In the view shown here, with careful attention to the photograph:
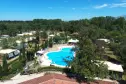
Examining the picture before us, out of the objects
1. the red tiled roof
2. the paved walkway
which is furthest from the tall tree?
the paved walkway

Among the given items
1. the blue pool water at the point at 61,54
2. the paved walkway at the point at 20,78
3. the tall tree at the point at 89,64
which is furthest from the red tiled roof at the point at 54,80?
the blue pool water at the point at 61,54

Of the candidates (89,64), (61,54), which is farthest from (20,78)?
(61,54)

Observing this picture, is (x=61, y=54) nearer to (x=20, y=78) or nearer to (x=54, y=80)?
(x=20, y=78)

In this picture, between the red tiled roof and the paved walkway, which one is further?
the paved walkway

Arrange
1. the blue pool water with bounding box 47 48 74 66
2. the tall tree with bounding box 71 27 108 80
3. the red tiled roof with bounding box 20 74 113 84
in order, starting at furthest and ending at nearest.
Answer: the blue pool water with bounding box 47 48 74 66 → the red tiled roof with bounding box 20 74 113 84 → the tall tree with bounding box 71 27 108 80

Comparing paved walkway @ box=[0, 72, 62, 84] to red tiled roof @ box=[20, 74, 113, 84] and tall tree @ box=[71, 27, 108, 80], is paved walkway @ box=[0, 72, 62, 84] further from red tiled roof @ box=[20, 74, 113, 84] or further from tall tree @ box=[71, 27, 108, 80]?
tall tree @ box=[71, 27, 108, 80]

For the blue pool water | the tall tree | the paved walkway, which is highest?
the tall tree

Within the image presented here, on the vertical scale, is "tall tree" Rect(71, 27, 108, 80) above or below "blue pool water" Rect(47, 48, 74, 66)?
above

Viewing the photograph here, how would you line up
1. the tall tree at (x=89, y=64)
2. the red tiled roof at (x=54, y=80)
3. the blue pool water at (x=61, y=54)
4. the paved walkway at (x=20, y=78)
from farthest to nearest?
the blue pool water at (x=61, y=54)
the paved walkway at (x=20, y=78)
the red tiled roof at (x=54, y=80)
the tall tree at (x=89, y=64)

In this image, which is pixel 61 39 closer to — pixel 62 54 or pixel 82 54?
pixel 62 54

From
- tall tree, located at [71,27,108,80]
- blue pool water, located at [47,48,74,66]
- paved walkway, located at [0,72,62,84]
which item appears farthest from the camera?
blue pool water, located at [47,48,74,66]

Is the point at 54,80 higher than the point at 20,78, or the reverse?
the point at 54,80

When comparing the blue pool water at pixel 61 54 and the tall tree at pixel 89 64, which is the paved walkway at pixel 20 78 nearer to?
the tall tree at pixel 89 64

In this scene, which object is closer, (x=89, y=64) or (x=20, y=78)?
(x=89, y=64)
